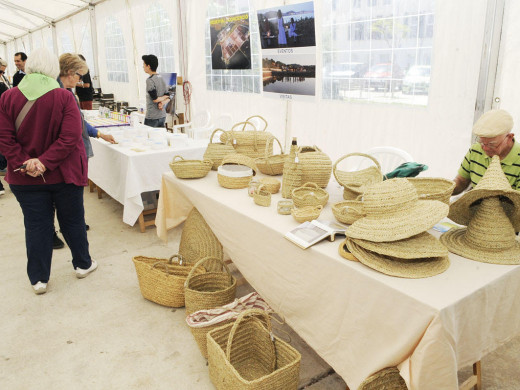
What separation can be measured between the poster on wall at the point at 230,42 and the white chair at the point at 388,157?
2.51 m

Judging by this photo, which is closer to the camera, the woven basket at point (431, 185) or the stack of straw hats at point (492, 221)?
the stack of straw hats at point (492, 221)

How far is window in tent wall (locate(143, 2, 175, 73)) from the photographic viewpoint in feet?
21.4

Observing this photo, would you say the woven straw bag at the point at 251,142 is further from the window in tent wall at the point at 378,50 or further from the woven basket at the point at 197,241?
the window in tent wall at the point at 378,50

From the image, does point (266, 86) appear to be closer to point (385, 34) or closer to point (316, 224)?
point (385, 34)

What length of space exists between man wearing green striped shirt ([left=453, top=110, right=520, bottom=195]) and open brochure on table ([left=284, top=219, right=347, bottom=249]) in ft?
2.47

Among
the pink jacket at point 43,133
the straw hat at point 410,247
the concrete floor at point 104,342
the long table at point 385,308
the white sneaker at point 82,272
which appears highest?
the pink jacket at point 43,133

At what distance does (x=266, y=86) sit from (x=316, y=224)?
2.57 m

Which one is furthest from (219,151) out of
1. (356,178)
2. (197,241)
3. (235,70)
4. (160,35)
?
(160,35)

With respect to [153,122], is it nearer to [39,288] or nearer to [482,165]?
[39,288]

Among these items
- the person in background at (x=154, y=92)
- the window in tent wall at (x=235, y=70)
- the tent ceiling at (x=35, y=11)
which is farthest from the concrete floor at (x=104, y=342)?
the tent ceiling at (x=35, y=11)

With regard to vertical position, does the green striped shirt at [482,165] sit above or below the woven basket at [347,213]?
above

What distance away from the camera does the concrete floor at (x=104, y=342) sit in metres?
1.90

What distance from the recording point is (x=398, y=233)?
1.34m

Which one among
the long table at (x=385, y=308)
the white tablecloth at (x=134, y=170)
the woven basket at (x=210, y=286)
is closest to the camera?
the long table at (x=385, y=308)
